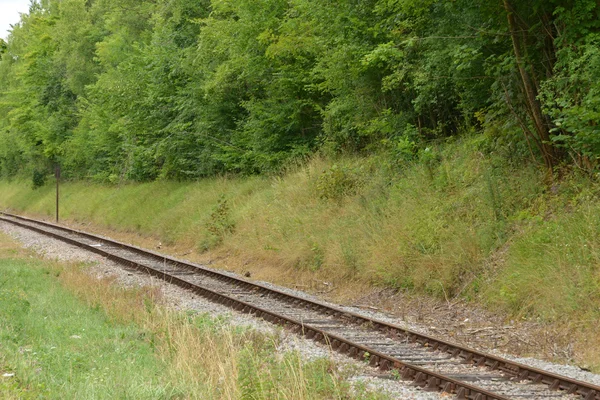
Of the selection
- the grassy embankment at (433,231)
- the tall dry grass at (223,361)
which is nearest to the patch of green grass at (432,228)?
the grassy embankment at (433,231)

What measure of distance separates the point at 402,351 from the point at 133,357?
355 centimetres

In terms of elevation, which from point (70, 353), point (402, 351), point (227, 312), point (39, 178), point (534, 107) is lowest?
point (39, 178)

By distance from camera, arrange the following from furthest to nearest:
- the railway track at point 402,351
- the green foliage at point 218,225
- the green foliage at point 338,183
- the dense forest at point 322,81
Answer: the green foliage at point 218,225 → the green foliage at point 338,183 → the dense forest at point 322,81 → the railway track at point 402,351

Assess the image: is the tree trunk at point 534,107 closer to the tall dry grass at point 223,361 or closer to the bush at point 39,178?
the tall dry grass at point 223,361

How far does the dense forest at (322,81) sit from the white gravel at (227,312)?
221 inches

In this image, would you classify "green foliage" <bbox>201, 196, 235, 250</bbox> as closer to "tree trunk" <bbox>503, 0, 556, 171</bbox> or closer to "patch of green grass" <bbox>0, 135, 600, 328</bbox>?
"patch of green grass" <bbox>0, 135, 600, 328</bbox>

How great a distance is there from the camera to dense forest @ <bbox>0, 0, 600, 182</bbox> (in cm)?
1354

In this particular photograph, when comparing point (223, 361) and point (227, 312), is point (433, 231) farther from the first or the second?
point (223, 361)

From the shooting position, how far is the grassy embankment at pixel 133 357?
6.99 meters

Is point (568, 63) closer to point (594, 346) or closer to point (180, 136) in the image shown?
point (594, 346)

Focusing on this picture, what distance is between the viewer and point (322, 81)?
2445cm

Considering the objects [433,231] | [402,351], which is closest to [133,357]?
[402,351]

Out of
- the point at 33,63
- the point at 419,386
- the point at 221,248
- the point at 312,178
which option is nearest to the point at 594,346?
the point at 419,386

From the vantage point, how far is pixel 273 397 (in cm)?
685
